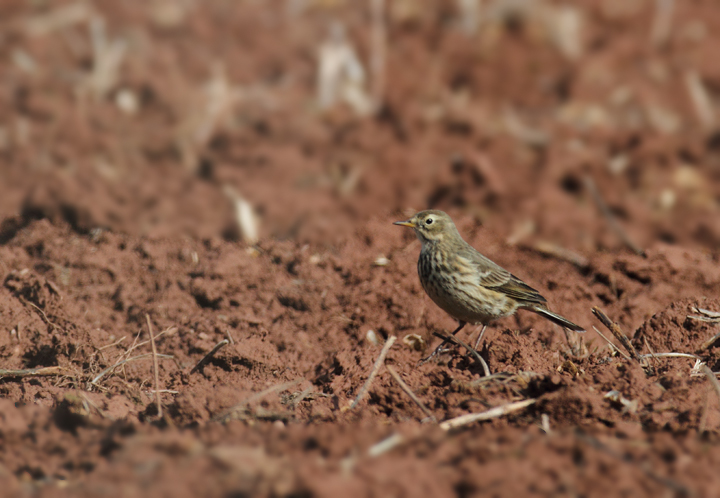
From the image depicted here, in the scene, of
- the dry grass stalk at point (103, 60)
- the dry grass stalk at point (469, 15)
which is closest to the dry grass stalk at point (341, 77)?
the dry grass stalk at point (469, 15)

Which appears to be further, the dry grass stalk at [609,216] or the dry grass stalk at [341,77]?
the dry grass stalk at [341,77]

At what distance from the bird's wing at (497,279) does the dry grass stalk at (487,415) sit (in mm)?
1666

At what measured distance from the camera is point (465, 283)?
16.9ft

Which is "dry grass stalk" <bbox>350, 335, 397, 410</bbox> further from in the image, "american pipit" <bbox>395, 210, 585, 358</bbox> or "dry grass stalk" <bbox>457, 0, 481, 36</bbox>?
"dry grass stalk" <bbox>457, 0, 481, 36</bbox>

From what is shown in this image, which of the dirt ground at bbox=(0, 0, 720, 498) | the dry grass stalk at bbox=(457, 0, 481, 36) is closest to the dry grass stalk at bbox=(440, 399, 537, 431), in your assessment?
the dirt ground at bbox=(0, 0, 720, 498)

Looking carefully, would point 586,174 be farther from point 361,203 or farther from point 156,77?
point 156,77

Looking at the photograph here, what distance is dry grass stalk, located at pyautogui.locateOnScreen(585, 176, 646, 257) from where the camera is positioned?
21.1 feet

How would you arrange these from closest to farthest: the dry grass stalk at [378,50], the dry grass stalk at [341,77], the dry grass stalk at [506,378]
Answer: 1. the dry grass stalk at [506,378]
2. the dry grass stalk at [341,77]
3. the dry grass stalk at [378,50]

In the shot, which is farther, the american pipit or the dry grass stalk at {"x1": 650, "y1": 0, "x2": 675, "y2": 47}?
the dry grass stalk at {"x1": 650, "y1": 0, "x2": 675, "y2": 47}

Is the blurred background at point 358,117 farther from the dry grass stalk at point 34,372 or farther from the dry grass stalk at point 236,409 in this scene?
the dry grass stalk at point 236,409

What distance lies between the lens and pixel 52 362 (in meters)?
4.52

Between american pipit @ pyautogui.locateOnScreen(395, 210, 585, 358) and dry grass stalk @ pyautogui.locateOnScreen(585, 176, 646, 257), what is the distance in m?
1.39

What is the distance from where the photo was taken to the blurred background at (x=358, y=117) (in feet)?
21.8

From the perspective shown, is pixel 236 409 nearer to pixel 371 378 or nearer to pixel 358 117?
pixel 371 378
